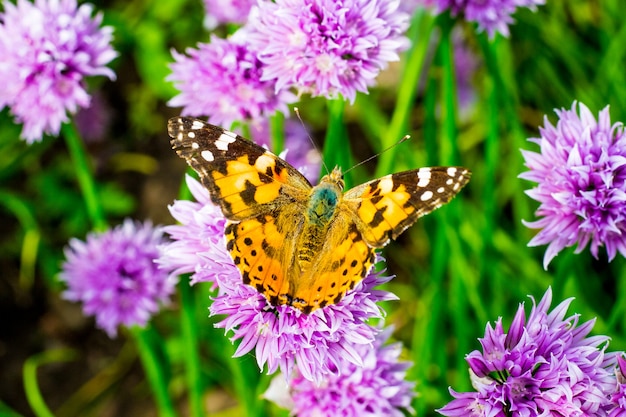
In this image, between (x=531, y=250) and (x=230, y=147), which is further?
(x=531, y=250)

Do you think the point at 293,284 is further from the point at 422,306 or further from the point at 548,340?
the point at 422,306

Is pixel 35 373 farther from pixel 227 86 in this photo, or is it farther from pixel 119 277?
pixel 227 86

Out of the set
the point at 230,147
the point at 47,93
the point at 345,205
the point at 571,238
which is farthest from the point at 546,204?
the point at 47,93

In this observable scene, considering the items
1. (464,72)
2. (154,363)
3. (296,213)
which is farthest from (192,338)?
(464,72)

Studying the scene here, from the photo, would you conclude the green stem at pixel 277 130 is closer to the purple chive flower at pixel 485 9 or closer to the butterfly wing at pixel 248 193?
the butterfly wing at pixel 248 193

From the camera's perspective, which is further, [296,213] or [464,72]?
[464,72]

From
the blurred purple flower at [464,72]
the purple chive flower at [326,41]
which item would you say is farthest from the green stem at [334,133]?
the blurred purple flower at [464,72]
